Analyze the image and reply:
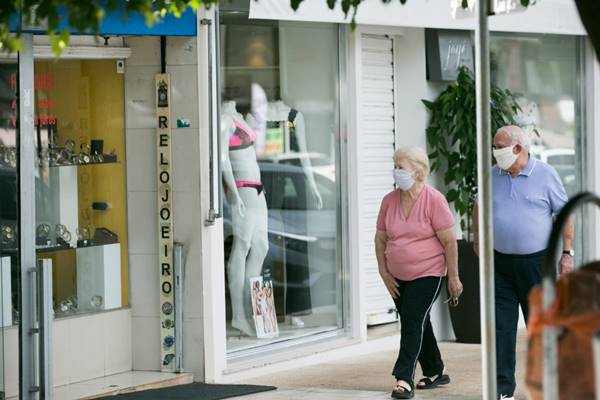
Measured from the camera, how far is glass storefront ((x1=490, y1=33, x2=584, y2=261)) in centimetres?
1477

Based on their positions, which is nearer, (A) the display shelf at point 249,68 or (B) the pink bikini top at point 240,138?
(B) the pink bikini top at point 240,138

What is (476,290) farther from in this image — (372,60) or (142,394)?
(142,394)

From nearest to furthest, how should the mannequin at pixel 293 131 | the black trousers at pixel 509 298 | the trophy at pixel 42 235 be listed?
the black trousers at pixel 509 298, the trophy at pixel 42 235, the mannequin at pixel 293 131

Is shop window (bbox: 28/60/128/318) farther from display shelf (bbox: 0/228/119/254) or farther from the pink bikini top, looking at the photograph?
the pink bikini top

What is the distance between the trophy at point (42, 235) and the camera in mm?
9914

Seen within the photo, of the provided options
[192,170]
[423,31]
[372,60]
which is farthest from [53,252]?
[423,31]

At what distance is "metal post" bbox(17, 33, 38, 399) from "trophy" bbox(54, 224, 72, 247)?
1.09 m

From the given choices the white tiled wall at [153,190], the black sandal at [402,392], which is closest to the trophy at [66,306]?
the white tiled wall at [153,190]

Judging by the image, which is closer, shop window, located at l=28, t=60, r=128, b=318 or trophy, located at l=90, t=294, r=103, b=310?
shop window, located at l=28, t=60, r=128, b=318

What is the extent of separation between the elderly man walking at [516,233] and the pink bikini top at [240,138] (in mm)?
2608

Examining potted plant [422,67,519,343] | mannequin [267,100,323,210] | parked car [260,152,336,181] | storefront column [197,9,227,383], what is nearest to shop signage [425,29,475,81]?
potted plant [422,67,519,343]

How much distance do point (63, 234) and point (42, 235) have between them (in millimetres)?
227

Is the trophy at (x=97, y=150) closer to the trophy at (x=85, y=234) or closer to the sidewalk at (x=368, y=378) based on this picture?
the trophy at (x=85, y=234)

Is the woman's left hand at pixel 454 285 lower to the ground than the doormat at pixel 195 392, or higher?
higher
